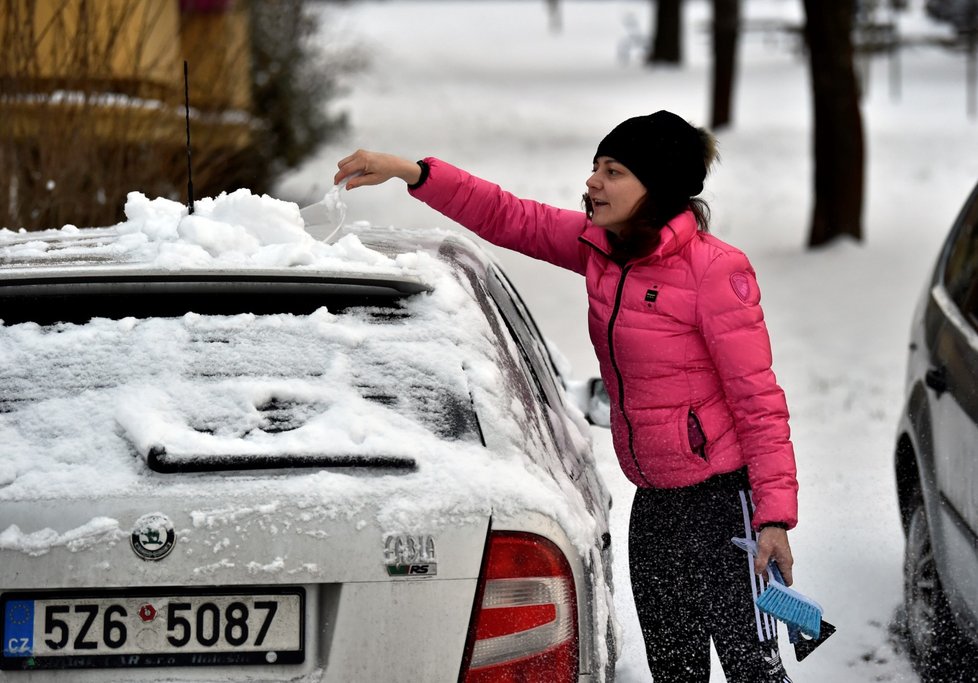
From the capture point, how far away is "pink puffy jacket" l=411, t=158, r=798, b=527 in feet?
10.7

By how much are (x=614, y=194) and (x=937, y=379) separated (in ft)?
5.33

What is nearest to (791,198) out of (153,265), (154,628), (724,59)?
(724,59)

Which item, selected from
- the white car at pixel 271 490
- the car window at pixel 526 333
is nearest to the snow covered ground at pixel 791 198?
the car window at pixel 526 333

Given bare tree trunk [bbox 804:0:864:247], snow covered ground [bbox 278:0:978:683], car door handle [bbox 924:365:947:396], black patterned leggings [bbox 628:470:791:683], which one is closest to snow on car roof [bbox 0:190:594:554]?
black patterned leggings [bbox 628:470:791:683]

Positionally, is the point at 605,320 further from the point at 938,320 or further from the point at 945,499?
the point at 938,320

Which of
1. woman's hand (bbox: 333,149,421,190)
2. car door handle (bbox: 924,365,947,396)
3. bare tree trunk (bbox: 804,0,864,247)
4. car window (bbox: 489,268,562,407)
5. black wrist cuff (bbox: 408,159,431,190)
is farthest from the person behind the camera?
bare tree trunk (bbox: 804,0,864,247)

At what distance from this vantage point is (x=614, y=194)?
344 cm

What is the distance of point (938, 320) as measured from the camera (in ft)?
16.1

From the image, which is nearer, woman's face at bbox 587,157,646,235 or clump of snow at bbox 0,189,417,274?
clump of snow at bbox 0,189,417,274

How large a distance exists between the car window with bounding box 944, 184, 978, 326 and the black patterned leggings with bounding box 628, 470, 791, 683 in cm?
147

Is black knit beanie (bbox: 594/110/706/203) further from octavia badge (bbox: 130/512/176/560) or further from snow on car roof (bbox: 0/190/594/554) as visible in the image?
octavia badge (bbox: 130/512/176/560)

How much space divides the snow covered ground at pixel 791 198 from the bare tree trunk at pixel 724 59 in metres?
0.50

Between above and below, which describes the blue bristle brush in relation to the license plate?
below

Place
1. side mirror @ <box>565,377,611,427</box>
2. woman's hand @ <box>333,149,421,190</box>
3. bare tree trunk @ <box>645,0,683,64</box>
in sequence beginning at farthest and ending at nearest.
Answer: bare tree trunk @ <box>645,0,683,64</box> < side mirror @ <box>565,377,611,427</box> < woman's hand @ <box>333,149,421,190</box>
